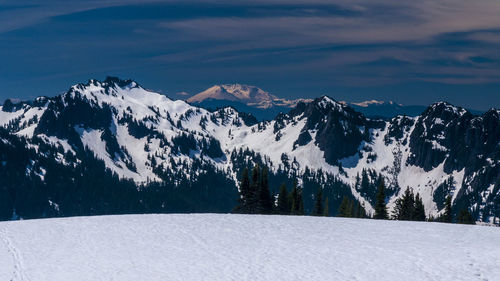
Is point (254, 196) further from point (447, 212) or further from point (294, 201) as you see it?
point (447, 212)

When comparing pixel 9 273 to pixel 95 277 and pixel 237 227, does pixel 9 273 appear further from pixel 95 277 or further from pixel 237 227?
pixel 237 227

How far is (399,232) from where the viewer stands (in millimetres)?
41812

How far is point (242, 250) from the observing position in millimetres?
34031

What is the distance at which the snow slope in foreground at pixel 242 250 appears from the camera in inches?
1107

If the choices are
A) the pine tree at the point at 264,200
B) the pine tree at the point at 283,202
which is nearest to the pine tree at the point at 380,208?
the pine tree at the point at 283,202

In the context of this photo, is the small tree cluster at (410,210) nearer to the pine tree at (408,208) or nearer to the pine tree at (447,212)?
the pine tree at (408,208)

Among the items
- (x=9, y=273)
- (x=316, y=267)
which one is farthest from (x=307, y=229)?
(x=9, y=273)

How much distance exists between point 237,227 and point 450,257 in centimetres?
1942

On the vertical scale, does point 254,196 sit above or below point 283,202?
above

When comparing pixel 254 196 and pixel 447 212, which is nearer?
pixel 254 196

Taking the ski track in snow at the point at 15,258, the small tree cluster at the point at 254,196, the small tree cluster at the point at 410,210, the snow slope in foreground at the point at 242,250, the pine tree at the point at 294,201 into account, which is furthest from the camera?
the small tree cluster at the point at 410,210

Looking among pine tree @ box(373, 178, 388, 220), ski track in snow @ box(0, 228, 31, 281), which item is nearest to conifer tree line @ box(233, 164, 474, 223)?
pine tree @ box(373, 178, 388, 220)

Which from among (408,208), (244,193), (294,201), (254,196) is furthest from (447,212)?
(244,193)

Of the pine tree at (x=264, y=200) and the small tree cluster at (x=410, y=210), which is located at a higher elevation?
the pine tree at (x=264, y=200)
